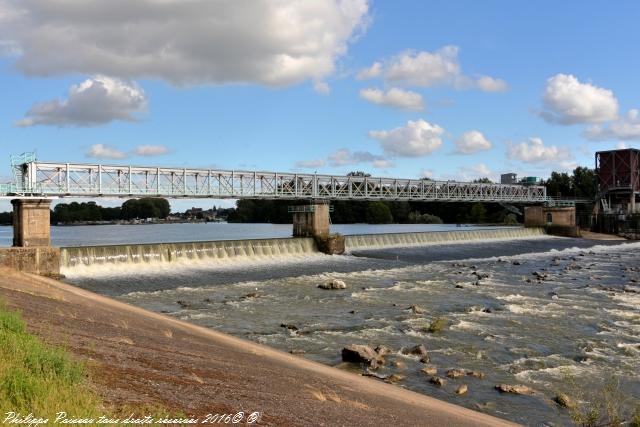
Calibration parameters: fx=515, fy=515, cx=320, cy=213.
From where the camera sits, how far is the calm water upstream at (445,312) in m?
16.0

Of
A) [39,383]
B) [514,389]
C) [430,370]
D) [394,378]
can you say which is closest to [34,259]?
[394,378]

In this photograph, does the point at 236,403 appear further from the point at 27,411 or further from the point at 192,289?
the point at 192,289

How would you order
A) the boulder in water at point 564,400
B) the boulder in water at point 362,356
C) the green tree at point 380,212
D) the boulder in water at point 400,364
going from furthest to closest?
1. the green tree at point 380,212
2. the boulder in water at point 362,356
3. the boulder in water at point 400,364
4. the boulder in water at point 564,400

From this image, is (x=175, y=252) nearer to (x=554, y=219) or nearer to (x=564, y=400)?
(x=564, y=400)

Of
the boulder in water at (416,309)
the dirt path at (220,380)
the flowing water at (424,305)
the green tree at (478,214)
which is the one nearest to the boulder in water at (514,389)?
the flowing water at (424,305)

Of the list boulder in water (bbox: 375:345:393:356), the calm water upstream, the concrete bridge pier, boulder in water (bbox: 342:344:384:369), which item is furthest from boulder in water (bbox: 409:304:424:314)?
the concrete bridge pier

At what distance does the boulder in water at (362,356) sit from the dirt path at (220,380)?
2330 millimetres

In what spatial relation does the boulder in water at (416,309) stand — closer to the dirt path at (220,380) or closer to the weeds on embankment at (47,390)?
the dirt path at (220,380)

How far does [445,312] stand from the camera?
26.1m

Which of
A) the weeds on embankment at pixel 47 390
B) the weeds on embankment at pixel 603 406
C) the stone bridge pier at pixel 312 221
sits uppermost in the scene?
the stone bridge pier at pixel 312 221

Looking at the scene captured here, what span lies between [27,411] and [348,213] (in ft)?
589

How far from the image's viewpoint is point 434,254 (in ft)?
199

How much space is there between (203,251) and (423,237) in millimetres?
34757

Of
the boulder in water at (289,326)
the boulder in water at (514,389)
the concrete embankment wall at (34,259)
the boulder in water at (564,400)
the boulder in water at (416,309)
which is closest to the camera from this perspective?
the boulder in water at (564,400)
